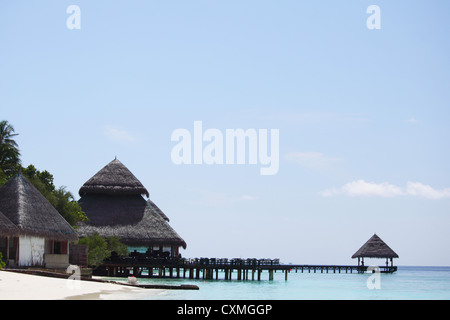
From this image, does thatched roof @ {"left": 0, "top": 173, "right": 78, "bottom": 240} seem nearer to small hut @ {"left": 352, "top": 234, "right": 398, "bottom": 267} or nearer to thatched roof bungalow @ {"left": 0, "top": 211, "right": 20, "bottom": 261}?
thatched roof bungalow @ {"left": 0, "top": 211, "right": 20, "bottom": 261}

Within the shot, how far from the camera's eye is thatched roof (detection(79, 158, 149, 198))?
2089 inches

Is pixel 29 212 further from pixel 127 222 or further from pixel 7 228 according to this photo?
pixel 127 222

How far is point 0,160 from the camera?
46125 millimetres

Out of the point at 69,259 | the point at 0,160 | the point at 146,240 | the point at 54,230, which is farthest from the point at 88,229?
the point at 54,230

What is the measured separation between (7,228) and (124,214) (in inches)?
841

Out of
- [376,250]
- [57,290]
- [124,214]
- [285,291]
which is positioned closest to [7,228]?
[57,290]

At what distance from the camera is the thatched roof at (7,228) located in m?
29.5

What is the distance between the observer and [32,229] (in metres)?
31.9

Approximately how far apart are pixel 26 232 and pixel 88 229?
1789 cm

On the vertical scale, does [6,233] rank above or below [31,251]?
above

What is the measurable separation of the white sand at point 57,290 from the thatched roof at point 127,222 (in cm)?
2147
